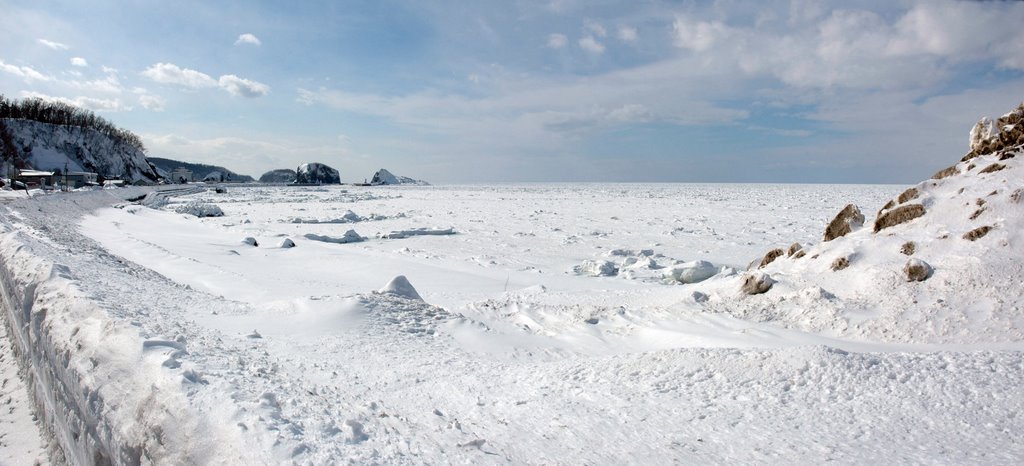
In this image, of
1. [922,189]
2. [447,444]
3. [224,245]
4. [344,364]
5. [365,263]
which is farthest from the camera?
[224,245]

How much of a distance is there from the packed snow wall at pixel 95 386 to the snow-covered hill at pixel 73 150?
7829 cm

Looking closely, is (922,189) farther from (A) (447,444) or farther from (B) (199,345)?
(B) (199,345)

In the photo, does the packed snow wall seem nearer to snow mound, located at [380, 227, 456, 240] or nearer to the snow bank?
the snow bank

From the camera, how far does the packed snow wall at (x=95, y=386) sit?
220cm

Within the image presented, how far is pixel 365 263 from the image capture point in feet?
34.4

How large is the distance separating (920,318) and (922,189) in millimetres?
2243

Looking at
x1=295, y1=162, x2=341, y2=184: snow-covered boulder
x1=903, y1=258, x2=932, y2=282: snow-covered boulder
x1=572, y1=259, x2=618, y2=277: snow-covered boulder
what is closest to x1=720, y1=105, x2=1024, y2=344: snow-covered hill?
x1=903, y1=258, x2=932, y2=282: snow-covered boulder

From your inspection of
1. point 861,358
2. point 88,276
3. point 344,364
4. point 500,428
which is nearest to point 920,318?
point 861,358

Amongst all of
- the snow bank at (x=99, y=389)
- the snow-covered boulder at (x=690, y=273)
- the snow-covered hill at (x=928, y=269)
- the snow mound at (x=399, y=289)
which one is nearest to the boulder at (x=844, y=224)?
the snow-covered hill at (x=928, y=269)

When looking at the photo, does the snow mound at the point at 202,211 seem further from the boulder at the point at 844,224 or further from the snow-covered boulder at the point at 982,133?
the snow-covered boulder at the point at 982,133

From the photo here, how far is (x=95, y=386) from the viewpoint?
2734 millimetres

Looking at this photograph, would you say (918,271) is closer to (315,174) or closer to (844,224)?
(844,224)

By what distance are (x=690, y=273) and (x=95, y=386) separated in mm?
7698

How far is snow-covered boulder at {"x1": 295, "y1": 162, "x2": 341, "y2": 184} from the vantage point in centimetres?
11600
